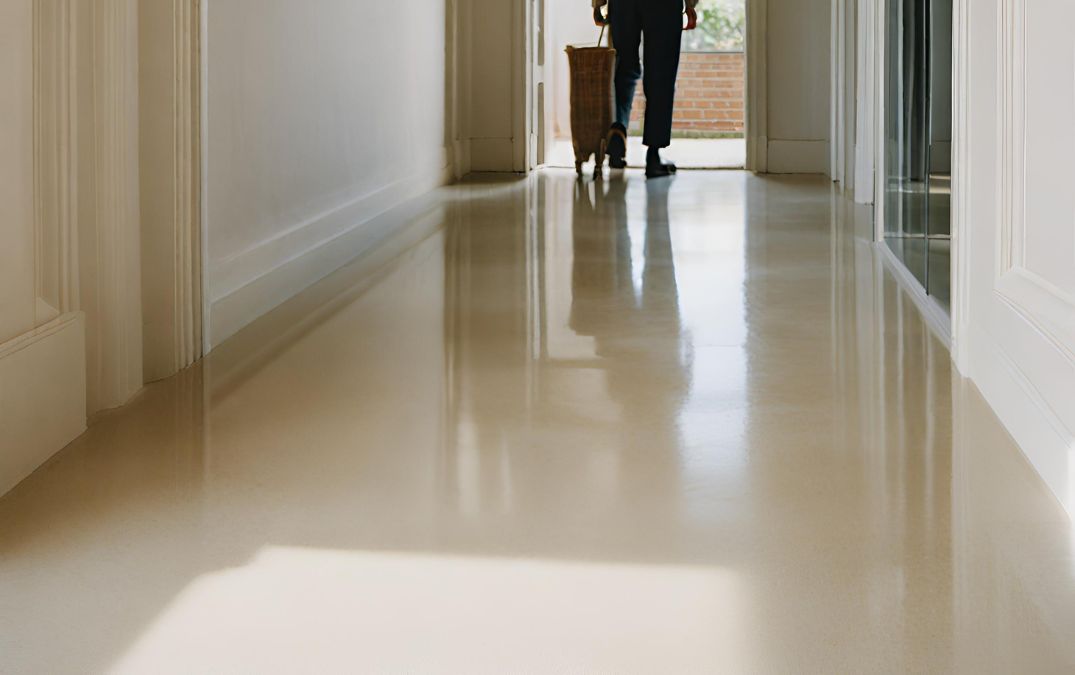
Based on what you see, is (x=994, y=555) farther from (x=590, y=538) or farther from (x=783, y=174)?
(x=783, y=174)

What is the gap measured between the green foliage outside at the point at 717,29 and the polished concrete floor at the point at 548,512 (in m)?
10.5

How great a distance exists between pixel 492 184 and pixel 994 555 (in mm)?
5640

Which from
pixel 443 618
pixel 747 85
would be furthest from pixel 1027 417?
pixel 747 85

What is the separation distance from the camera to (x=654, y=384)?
234cm

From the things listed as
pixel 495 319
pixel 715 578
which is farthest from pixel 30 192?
pixel 495 319

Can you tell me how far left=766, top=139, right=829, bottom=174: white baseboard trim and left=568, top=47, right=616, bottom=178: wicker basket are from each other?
1001 millimetres

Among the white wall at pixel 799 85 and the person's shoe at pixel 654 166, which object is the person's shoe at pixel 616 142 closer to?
the person's shoe at pixel 654 166

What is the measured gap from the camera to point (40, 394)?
1.85 metres

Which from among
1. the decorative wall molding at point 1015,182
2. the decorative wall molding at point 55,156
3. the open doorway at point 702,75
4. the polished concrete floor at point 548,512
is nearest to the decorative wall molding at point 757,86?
the polished concrete floor at point 548,512

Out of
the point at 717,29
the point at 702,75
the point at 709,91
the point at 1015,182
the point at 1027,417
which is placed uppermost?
the point at 717,29

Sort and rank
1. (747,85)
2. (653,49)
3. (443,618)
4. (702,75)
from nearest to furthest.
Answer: (443,618)
(653,49)
(747,85)
(702,75)

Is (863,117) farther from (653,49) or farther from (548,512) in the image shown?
(548,512)

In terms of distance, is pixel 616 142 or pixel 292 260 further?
pixel 616 142

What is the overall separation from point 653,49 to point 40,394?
219 inches
